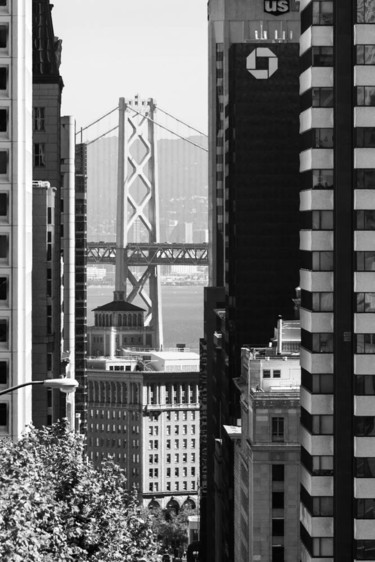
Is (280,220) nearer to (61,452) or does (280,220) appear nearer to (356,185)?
(356,185)

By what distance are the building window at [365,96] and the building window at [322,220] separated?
3208 millimetres

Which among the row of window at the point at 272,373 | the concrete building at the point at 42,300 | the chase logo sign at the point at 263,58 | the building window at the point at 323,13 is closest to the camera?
the building window at the point at 323,13

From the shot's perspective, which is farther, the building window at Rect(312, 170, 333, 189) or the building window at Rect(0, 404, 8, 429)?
the building window at Rect(312, 170, 333, 189)

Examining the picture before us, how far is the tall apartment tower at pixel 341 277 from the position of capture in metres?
54.5

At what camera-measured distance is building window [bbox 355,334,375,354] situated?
55.0m

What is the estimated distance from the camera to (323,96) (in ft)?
181

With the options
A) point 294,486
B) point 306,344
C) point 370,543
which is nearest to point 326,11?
point 306,344

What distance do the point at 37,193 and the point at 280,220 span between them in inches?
1474

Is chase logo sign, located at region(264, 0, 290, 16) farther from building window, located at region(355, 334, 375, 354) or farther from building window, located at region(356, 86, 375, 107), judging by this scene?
building window, located at region(355, 334, 375, 354)

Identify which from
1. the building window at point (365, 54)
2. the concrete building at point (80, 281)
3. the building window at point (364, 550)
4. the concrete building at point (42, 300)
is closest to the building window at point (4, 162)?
the building window at point (365, 54)

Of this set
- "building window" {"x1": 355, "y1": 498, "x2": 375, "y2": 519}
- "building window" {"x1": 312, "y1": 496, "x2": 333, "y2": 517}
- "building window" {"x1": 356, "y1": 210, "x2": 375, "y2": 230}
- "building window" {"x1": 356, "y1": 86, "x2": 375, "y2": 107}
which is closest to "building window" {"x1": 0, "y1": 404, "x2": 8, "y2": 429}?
"building window" {"x1": 312, "y1": 496, "x2": 333, "y2": 517}

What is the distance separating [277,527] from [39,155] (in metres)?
18.1

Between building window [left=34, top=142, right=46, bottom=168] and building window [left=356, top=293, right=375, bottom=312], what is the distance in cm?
2759

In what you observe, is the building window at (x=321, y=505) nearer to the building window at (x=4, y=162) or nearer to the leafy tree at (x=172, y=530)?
the building window at (x=4, y=162)
